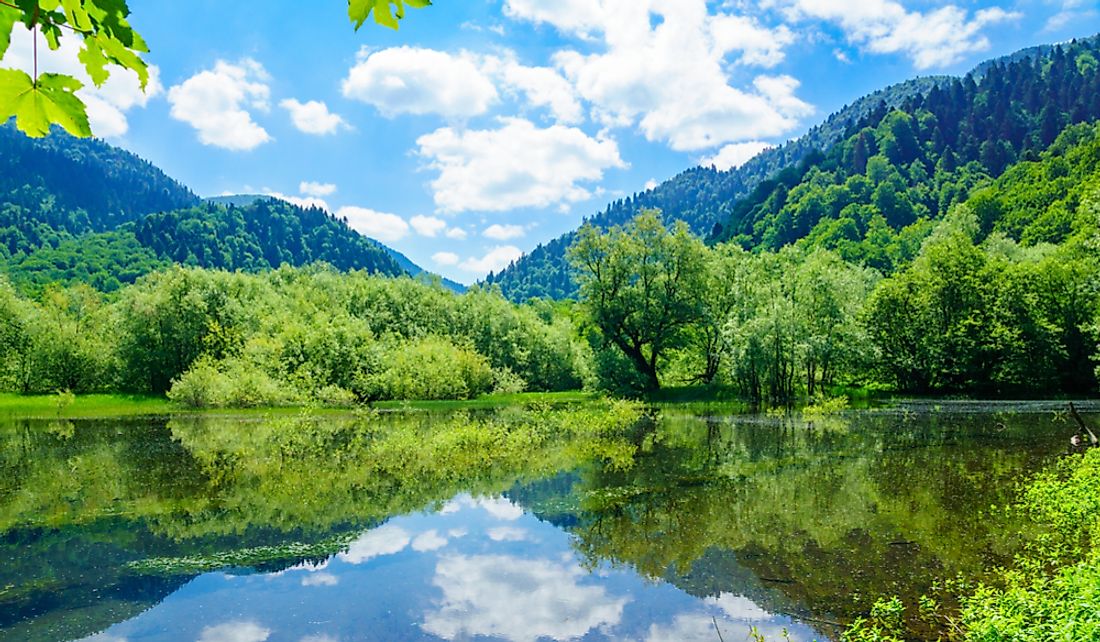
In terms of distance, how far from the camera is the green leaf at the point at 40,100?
78.5 inches

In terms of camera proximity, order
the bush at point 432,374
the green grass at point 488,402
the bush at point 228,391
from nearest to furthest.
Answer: the green grass at point 488,402 → the bush at point 228,391 → the bush at point 432,374

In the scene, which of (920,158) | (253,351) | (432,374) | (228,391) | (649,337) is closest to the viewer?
(228,391)

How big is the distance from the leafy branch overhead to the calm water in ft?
33.2

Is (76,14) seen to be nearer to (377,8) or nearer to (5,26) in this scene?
(5,26)

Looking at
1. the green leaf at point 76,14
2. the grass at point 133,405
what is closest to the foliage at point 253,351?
the grass at point 133,405

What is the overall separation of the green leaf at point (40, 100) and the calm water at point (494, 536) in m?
10.2

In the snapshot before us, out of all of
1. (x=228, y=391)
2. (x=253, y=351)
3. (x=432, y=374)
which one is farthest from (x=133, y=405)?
(x=432, y=374)

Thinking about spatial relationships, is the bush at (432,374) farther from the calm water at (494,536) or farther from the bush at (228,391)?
the calm water at (494,536)

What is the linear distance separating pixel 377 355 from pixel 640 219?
85.0 ft

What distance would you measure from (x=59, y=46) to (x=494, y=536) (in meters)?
15.6

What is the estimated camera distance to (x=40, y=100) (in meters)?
2.08

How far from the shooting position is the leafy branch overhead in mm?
2025

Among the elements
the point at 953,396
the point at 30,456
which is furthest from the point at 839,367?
the point at 30,456

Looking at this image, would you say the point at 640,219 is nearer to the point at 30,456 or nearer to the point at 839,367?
the point at 839,367
